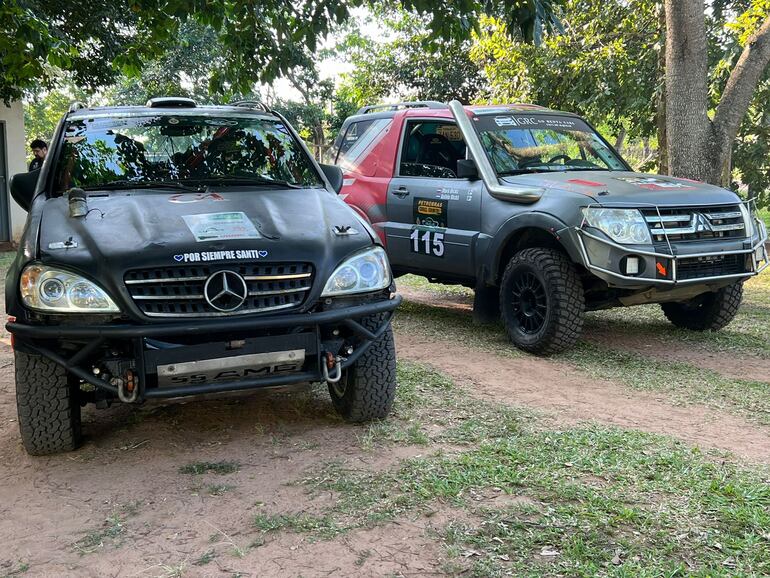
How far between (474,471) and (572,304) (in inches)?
101

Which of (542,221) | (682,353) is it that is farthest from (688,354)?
(542,221)

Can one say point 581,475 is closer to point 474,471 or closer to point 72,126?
point 474,471

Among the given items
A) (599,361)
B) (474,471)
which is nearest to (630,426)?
(474,471)

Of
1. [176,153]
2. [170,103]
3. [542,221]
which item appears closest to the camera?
[176,153]

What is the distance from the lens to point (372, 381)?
4238 millimetres

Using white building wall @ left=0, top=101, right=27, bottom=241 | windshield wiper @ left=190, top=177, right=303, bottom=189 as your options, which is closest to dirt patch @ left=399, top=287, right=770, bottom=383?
windshield wiper @ left=190, top=177, right=303, bottom=189

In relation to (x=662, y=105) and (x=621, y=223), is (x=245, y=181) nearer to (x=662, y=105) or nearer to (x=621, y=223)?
(x=621, y=223)

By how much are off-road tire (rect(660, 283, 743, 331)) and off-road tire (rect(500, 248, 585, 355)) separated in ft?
5.09

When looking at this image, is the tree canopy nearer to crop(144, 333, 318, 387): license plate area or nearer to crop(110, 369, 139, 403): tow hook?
crop(144, 333, 318, 387): license plate area

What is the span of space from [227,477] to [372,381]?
0.93 m

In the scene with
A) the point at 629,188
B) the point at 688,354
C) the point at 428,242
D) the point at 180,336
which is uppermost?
the point at 629,188

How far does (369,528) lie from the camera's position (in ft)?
10.3

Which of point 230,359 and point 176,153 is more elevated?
point 176,153

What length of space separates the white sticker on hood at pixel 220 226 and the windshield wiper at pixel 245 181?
0.67 meters
